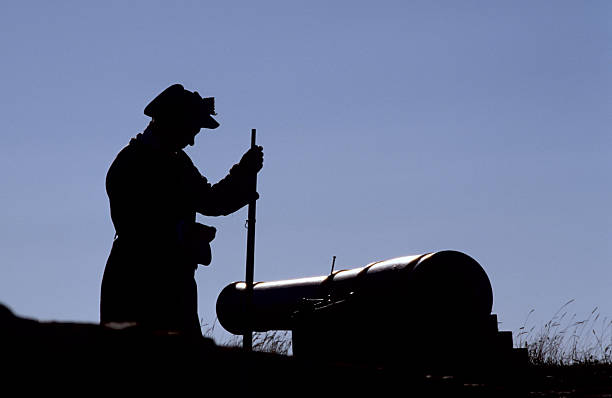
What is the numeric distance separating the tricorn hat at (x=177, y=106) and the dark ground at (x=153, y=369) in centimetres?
352

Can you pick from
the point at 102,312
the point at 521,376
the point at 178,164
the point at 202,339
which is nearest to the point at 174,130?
the point at 178,164

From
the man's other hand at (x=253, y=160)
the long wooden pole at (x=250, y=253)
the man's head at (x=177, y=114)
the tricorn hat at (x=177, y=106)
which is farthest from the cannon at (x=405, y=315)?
the tricorn hat at (x=177, y=106)

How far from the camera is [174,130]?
7.47 meters

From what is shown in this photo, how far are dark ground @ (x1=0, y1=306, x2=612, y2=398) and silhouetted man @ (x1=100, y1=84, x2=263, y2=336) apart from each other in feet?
9.02

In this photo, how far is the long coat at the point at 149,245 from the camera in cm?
690

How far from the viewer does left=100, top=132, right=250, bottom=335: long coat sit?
6.90 m

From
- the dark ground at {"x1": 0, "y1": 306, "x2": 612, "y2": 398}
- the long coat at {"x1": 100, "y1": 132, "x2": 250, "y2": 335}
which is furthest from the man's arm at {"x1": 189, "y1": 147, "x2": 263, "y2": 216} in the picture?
the dark ground at {"x1": 0, "y1": 306, "x2": 612, "y2": 398}

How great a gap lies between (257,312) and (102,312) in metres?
3.24

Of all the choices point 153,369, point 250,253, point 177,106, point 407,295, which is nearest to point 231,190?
point 250,253

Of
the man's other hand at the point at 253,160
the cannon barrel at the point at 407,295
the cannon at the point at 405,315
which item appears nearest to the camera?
the cannon at the point at 405,315

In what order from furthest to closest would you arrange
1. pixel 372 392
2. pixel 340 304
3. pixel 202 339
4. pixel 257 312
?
pixel 257 312 < pixel 340 304 < pixel 372 392 < pixel 202 339

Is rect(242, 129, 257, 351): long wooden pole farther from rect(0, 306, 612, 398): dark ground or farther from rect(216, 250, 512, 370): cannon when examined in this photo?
rect(0, 306, 612, 398): dark ground

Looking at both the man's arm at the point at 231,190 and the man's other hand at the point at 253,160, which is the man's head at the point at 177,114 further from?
the man's other hand at the point at 253,160

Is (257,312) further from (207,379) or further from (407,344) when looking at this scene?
(207,379)
